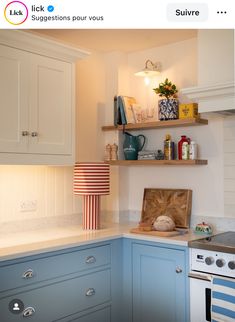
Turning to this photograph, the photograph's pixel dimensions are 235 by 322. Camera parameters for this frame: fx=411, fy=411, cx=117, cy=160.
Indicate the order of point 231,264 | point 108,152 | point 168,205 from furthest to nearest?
point 108,152, point 168,205, point 231,264

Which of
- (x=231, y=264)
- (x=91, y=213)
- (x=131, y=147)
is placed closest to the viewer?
(x=231, y=264)

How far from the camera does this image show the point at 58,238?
2746mm

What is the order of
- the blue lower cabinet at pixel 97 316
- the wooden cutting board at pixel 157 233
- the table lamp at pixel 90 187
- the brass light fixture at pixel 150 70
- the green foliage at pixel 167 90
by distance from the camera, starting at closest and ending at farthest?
the blue lower cabinet at pixel 97 316, the wooden cutting board at pixel 157 233, the table lamp at pixel 90 187, the green foliage at pixel 167 90, the brass light fixture at pixel 150 70

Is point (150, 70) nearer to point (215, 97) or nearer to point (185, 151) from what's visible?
point (185, 151)

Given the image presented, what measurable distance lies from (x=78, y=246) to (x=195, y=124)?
50.5 inches

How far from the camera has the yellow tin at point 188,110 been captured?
121 inches

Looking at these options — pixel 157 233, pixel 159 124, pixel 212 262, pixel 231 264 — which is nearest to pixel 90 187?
pixel 157 233

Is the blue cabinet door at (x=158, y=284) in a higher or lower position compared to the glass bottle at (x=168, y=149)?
lower

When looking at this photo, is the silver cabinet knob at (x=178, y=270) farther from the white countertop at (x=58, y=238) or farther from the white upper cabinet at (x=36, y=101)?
the white upper cabinet at (x=36, y=101)

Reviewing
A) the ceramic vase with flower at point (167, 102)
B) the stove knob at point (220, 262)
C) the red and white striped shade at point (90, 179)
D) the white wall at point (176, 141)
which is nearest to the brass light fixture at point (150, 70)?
the white wall at point (176, 141)

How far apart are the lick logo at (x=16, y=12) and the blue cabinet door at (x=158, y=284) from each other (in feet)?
5.88

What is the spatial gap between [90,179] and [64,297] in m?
0.92

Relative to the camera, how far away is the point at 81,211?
3.46 meters

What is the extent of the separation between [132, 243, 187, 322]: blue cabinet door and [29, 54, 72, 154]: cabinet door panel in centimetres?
93
